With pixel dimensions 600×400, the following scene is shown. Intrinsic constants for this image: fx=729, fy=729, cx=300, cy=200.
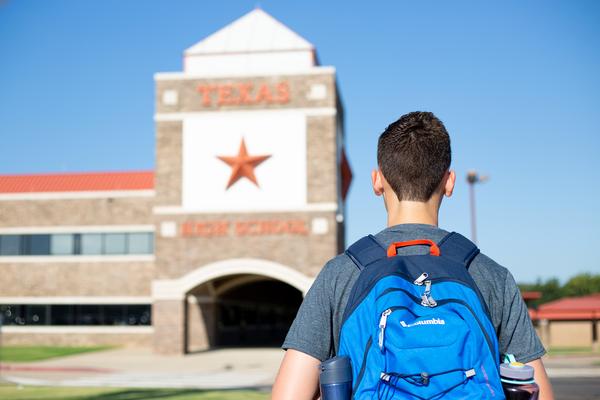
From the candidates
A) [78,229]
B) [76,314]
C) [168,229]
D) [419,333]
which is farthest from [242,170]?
[419,333]

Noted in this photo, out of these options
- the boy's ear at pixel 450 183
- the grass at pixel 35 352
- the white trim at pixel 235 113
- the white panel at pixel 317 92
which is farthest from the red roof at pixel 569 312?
the boy's ear at pixel 450 183

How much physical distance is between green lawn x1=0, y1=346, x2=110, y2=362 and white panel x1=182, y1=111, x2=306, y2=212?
8882 mm

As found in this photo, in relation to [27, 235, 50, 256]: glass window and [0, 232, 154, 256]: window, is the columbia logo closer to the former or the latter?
[0, 232, 154, 256]: window

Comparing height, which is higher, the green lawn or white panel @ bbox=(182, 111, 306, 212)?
white panel @ bbox=(182, 111, 306, 212)

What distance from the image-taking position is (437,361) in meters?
1.96

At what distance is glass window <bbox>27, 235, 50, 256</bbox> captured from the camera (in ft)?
123

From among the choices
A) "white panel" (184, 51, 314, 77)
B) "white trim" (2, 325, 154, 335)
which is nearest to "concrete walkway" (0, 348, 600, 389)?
"white trim" (2, 325, 154, 335)

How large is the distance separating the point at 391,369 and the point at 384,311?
0.16 meters

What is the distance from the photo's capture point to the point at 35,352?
33.4m

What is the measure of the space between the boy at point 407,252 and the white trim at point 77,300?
3504 centimetres

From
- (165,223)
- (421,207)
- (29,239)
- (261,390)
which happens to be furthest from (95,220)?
(421,207)

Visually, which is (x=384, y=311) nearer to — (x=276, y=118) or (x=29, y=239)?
(x=276, y=118)

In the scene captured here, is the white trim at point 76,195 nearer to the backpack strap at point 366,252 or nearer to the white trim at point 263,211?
the white trim at point 263,211

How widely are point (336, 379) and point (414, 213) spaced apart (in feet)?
2.10
